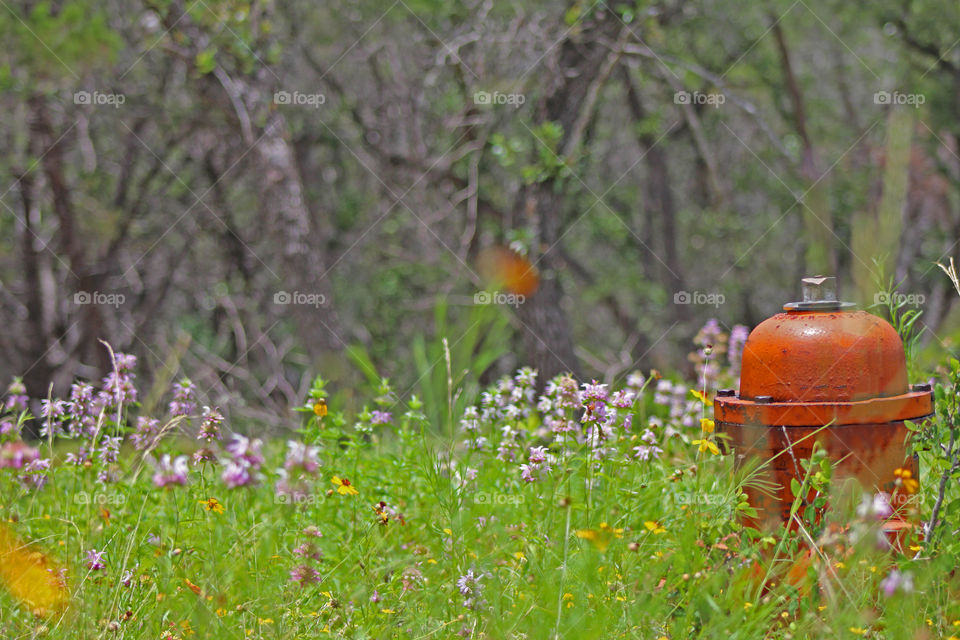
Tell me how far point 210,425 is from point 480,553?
83 cm

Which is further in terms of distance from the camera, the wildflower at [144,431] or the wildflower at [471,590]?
the wildflower at [144,431]

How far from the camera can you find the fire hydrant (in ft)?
7.91

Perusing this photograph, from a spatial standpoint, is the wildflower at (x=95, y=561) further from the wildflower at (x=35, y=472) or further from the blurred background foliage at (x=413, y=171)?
the blurred background foliage at (x=413, y=171)

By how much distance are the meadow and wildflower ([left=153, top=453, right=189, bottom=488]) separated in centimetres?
2

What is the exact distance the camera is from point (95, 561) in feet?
7.70

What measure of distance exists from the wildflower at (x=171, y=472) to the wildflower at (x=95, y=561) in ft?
0.90

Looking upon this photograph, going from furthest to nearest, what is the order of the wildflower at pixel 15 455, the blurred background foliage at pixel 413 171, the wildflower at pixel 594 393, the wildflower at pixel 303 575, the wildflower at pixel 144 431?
the blurred background foliage at pixel 413 171, the wildflower at pixel 144 431, the wildflower at pixel 15 455, the wildflower at pixel 594 393, the wildflower at pixel 303 575

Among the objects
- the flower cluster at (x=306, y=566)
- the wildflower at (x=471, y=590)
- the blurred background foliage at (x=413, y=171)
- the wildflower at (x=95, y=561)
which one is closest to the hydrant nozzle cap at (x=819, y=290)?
the wildflower at (x=471, y=590)

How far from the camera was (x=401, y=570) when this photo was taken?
8.45ft

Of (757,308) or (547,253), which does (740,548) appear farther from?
(757,308)

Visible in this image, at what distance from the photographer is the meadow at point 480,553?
2.04 metres

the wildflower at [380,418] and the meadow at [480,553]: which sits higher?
the wildflower at [380,418]

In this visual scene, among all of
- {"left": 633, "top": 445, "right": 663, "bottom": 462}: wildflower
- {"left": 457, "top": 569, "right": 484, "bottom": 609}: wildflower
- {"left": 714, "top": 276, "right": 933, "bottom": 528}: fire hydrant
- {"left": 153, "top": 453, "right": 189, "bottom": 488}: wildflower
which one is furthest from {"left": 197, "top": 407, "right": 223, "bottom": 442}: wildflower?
{"left": 714, "top": 276, "right": 933, "bottom": 528}: fire hydrant

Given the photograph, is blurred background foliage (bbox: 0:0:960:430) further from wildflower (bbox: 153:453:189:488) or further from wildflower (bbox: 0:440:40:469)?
wildflower (bbox: 0:440:40:469)
